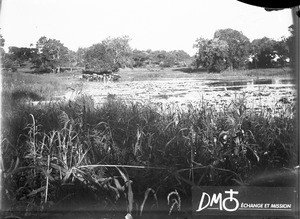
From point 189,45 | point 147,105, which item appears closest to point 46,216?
point 147,105

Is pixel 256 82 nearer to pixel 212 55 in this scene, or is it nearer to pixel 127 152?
pixel 212 55

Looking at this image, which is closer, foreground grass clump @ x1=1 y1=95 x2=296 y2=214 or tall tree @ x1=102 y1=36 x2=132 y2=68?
foreground grass clump @ x1=1 y1=95 x2=296 y2=214

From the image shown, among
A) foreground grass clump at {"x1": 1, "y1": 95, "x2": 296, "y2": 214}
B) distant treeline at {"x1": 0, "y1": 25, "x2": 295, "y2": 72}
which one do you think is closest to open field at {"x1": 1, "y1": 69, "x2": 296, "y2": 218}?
foreground grass clump at {"x1": 1, "y1": 95, "x2": 296, "y2": 214}

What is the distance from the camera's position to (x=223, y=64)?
3684 millimetres

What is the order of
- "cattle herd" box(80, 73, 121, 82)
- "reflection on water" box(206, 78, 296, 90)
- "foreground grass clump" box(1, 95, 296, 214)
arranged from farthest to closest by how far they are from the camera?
"cattle herd" box(80, 73, 121, 82) < "reflection on water" box(206, 78, 296, 90) < "foreground grass clump" box(1, 95, 296, 214)

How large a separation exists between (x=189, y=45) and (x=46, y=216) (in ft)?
5.81

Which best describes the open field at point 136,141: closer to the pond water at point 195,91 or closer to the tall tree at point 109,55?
the pond water at point 195,91

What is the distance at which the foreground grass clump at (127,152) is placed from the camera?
3.41 meters

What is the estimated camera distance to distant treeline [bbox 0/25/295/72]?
352cm

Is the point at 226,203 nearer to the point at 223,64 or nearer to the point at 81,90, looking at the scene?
the point at 223,64
